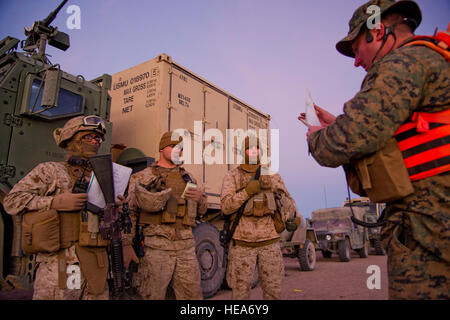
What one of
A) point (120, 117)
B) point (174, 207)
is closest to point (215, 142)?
point (120, 117)

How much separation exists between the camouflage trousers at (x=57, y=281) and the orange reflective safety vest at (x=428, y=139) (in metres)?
2.10

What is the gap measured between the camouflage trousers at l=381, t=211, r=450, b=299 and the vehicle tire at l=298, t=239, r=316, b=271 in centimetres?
775

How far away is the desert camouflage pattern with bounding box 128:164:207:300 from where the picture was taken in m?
2.71

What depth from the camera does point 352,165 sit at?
1.58m

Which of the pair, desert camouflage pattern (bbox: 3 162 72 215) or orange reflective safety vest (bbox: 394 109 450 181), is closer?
orange reflective safety vest (bbox: 394 109 450 181)

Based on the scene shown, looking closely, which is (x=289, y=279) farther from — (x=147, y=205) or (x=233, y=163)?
(x=147, y=205)

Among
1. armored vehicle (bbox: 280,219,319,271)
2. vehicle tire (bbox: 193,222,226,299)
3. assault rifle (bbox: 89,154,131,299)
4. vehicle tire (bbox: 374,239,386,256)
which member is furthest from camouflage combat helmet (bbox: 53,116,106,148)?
vehicle tire (bbox: 374,239,386,256)

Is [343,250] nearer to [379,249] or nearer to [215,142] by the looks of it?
[379,249]

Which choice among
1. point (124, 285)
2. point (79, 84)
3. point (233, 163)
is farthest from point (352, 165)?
point (233, 163)

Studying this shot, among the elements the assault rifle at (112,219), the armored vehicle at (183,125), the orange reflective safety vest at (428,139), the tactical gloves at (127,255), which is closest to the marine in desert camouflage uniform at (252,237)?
the tactical gloves at (127,255)

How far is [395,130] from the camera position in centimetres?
136

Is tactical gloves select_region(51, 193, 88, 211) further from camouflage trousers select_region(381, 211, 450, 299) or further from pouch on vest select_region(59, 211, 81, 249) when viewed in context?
camouflage trousers select_region(381, 211, 450, 299)
